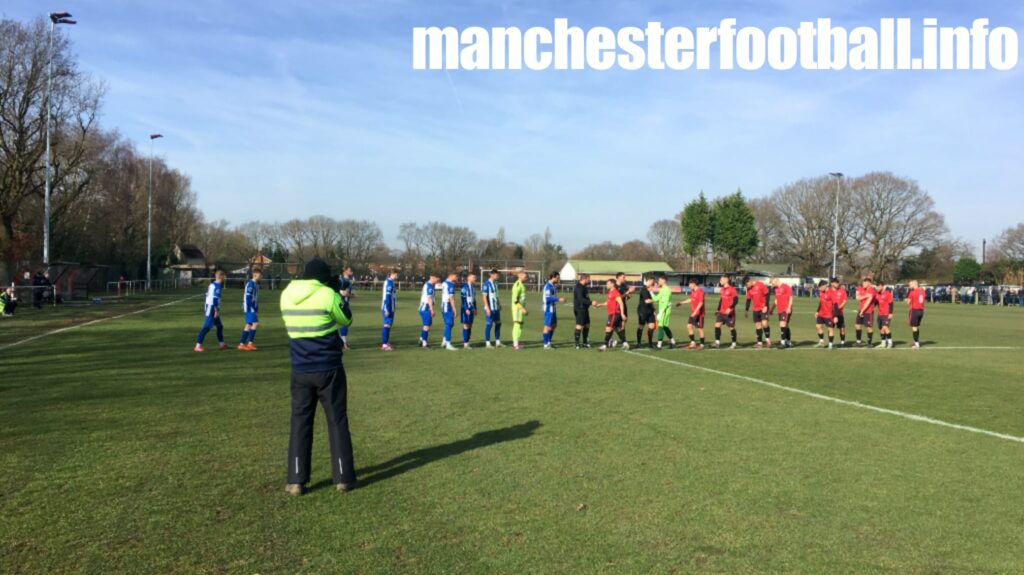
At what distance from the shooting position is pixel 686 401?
32.0ft

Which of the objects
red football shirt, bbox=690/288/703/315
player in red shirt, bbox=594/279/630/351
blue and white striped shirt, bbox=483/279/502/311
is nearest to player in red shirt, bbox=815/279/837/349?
red football shirt, bbox=690/288/703/315

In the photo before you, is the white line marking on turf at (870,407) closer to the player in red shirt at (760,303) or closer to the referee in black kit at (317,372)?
the player in red shirt at (760,303)

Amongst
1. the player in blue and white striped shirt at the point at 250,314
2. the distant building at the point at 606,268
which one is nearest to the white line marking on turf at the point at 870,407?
the player in blue and white striped shirt at the point at 250,314

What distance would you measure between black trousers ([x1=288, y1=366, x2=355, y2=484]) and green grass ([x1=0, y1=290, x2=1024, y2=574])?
226 millimetres

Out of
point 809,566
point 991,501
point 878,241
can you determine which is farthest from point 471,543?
point 878,241

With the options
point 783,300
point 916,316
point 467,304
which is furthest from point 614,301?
point 916,316

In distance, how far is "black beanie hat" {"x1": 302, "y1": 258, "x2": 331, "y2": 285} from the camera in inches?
231

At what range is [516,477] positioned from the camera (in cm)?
594

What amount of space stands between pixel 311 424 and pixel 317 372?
0.44 metres

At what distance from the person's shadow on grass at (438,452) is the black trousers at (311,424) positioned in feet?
1.11

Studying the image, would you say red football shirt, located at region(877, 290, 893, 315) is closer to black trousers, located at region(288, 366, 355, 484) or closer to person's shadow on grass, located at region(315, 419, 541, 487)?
person's shadow on grass, located at region(315, 419, 541, 487)

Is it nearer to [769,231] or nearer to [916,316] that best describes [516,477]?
[916,316]

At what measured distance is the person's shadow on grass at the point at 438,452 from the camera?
19.8 feet

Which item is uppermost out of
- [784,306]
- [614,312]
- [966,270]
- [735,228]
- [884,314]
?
[735,228]
